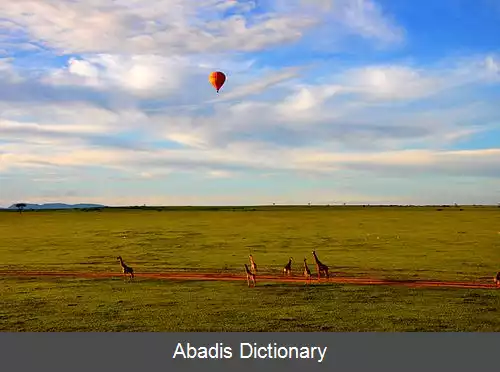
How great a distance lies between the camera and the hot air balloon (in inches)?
1859

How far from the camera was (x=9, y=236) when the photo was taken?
67562 mm

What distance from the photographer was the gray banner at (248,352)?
16516 millimetres

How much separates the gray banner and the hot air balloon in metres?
30.4

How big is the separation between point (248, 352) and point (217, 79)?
107 feet

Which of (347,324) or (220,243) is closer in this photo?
(347,324)

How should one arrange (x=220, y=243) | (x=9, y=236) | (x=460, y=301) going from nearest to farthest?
(x=460, y=301), (x=220, y=243), (x=9, y=236)

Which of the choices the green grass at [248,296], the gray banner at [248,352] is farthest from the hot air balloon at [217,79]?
the gray banner at [248,352]

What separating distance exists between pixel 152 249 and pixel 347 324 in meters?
32.3

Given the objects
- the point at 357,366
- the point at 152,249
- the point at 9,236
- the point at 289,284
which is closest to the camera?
the point at 357,366

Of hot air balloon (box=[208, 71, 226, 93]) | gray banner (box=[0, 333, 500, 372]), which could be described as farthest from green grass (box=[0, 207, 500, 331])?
hot air balloon (box=[208, 71, 226, 93])

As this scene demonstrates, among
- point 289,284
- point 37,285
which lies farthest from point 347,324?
point 37,285

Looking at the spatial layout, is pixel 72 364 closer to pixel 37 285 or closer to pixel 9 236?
pixel 37 285

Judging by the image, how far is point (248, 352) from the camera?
57.7ft

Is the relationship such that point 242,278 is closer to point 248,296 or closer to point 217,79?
point 248,296
